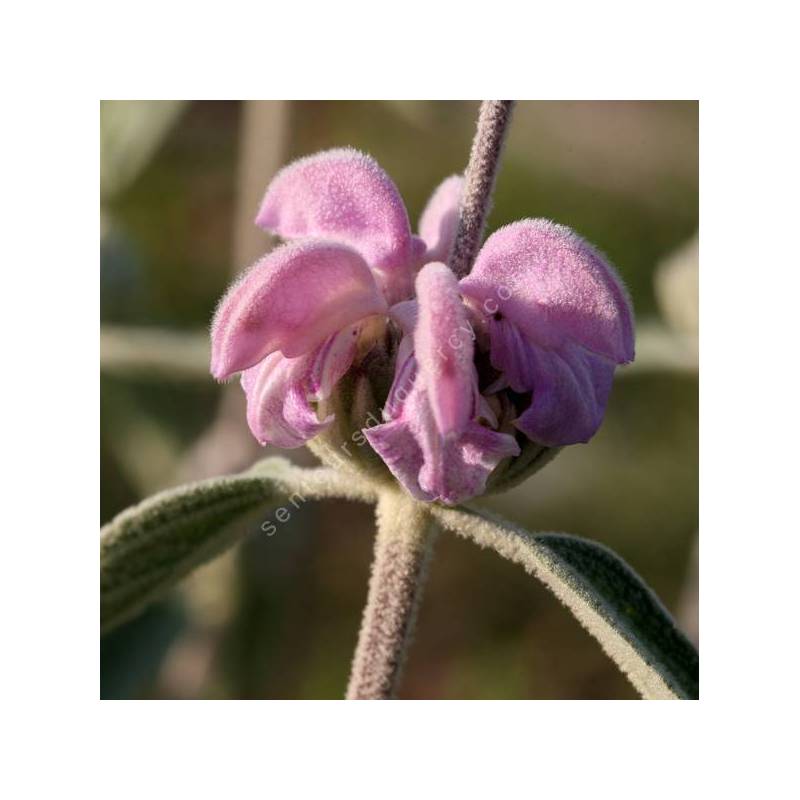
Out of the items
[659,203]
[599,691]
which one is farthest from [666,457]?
[599,691]

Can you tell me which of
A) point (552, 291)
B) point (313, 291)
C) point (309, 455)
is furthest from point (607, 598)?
point (309, 455)

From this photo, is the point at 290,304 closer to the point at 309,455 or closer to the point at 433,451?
the point at 433,451

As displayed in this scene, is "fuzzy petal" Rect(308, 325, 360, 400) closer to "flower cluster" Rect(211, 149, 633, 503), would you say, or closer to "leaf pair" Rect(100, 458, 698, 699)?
"flower cluster" Rect(211, 149, 633, 503)

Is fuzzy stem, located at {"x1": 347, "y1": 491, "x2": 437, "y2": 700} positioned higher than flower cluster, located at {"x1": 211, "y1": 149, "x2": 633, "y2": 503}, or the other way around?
flower cluster, located at {"x1": 211, "y1": 149, "x2": 633, "y2": 503}

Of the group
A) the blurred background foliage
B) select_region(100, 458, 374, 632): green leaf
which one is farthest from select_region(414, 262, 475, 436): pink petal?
the blurred background foliage

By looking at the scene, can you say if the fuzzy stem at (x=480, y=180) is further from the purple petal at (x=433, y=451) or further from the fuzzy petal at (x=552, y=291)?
the purple petal at (x=433, y=451)

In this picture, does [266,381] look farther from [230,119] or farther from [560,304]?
[230,119]
